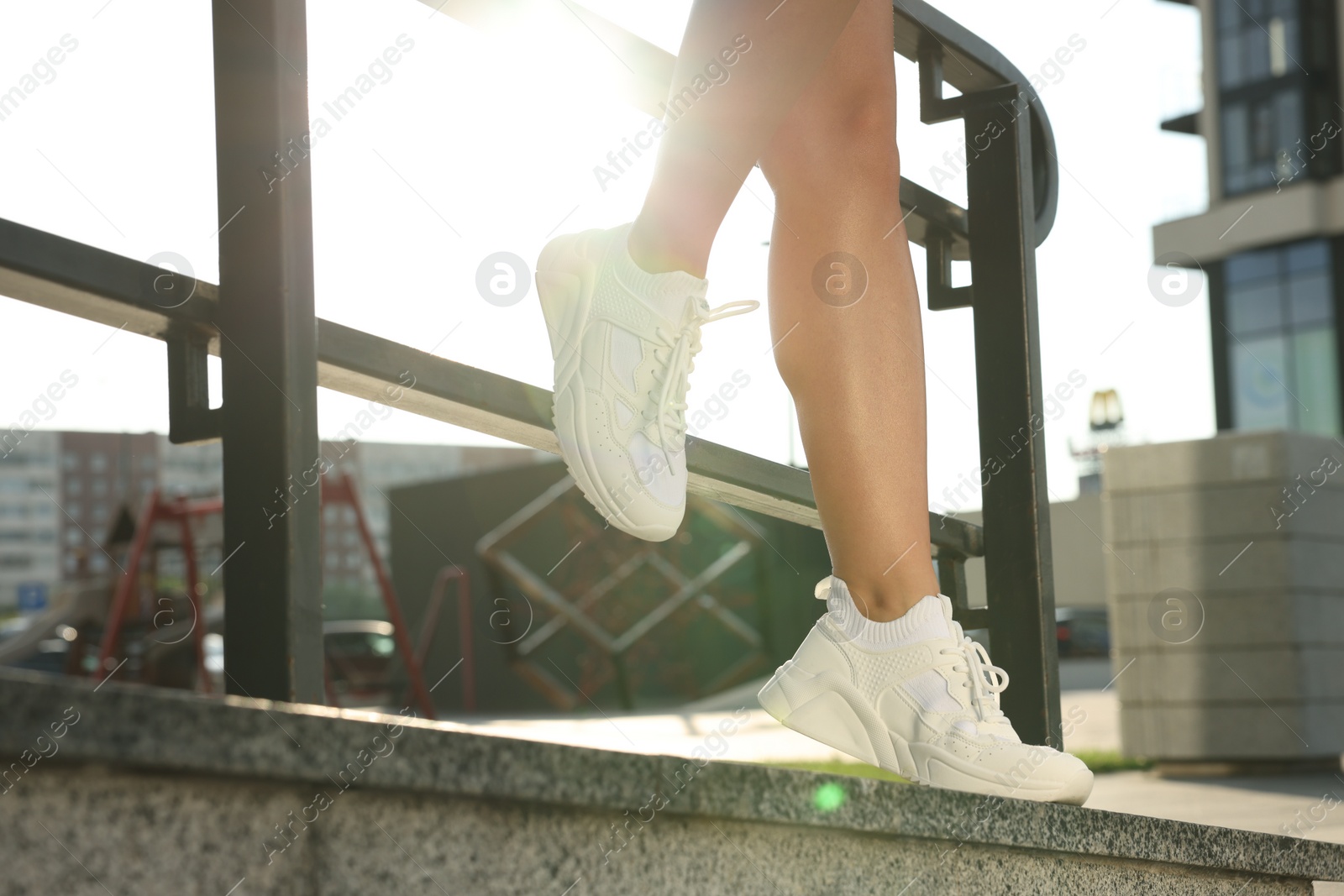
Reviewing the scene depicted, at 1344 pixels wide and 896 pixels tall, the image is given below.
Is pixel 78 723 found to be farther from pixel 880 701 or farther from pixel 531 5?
pixel 531 5

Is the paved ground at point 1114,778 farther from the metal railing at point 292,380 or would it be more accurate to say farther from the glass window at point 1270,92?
the glass window at point 1270,92

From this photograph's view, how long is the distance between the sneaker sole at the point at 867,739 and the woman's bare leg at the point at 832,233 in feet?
0.31

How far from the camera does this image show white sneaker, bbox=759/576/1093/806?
3.51 feet

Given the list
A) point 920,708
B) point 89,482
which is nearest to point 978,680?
point 920,708

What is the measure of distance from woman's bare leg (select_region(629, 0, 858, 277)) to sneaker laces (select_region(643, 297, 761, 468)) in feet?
0.18

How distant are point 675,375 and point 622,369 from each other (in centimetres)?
5

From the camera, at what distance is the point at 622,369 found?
43.4 inches

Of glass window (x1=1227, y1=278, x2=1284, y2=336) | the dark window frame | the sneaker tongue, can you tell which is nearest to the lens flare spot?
the sneaker tongue

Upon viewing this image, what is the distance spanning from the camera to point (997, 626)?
144 centimetres

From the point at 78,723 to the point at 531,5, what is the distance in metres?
1.00

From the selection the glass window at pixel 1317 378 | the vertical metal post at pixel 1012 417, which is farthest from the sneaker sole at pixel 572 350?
the glass window at pixel 1317 378

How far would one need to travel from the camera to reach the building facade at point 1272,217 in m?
21.1

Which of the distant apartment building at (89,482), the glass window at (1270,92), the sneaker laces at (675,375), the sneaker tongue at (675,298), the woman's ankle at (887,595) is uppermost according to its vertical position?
the glass window at (1270,92)

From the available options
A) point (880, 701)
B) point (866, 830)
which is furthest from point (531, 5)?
point (866, 830)
